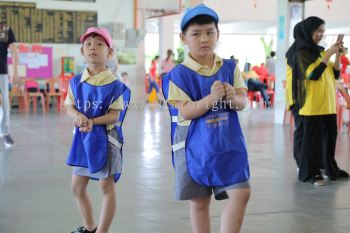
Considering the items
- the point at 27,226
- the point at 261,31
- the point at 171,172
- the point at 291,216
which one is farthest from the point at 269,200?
A: the point at 261,31

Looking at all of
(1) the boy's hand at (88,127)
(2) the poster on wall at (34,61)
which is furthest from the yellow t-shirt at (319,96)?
(2) the poster on wall at (34,61)

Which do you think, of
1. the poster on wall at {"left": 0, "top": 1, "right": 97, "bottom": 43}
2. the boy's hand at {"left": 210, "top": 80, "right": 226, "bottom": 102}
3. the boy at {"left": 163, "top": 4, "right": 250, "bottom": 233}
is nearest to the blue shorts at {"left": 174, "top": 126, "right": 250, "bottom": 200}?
the boy at {"left": 163, "top": 4, "right": 250, "bottom": 233}

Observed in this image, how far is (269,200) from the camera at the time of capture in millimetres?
4871

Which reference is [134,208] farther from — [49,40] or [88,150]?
[49,40]

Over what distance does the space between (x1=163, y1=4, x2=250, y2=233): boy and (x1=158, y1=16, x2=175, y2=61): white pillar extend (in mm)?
20684

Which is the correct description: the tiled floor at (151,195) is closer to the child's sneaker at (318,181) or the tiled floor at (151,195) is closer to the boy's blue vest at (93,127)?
the child's sneaker at (318,181)

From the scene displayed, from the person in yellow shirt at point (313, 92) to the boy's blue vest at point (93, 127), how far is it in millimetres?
2542

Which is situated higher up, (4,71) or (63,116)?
(4,71)

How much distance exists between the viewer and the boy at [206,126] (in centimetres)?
272

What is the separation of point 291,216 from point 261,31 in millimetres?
27465

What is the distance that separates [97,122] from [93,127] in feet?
0.14

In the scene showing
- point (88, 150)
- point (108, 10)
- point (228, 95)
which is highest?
point (108, 10)

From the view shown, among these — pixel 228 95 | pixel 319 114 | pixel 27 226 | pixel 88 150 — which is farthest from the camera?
pixel 319 114

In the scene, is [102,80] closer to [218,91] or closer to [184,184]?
[184,184]
